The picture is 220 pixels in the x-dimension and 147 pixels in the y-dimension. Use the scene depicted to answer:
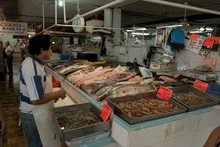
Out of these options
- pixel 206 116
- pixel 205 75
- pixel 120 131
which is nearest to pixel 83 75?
pixel 120 131

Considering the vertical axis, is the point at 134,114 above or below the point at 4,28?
below

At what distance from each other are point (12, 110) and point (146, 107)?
450 centimetres

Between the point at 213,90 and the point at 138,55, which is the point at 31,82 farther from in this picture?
the point at 138,55

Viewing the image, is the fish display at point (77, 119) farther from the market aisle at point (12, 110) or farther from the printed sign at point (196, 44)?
the printed sign at point (196, 44)

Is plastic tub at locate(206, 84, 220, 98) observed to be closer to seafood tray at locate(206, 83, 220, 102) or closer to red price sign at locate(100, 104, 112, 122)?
seafood tray at locate(206, 83, 220, 102)

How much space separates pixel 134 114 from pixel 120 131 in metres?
0.23

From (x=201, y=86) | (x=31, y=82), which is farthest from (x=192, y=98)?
(x=31, y=82)

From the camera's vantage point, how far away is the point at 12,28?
36.1ft

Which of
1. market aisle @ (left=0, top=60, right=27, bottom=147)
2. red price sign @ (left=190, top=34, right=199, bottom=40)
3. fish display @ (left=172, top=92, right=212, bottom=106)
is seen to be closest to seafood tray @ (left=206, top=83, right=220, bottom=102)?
fish display @ (left=172, top=92, right=212, bottom=106)

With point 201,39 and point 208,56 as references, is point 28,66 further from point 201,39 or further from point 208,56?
point 208,56

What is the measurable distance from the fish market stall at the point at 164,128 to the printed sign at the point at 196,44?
5.37 feet

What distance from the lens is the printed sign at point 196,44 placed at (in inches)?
133

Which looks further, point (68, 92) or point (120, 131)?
point (68, 92)

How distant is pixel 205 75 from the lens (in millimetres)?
3164
